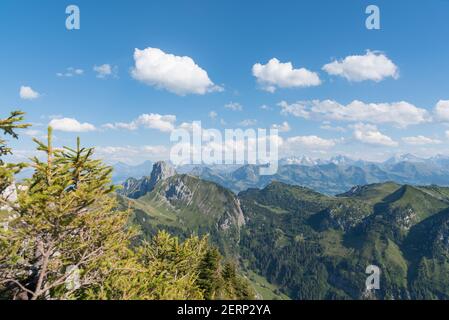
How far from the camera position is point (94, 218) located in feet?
76.2

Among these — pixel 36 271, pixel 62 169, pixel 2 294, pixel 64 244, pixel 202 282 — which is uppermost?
pixel 62 169

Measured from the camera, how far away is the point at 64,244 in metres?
23.1
